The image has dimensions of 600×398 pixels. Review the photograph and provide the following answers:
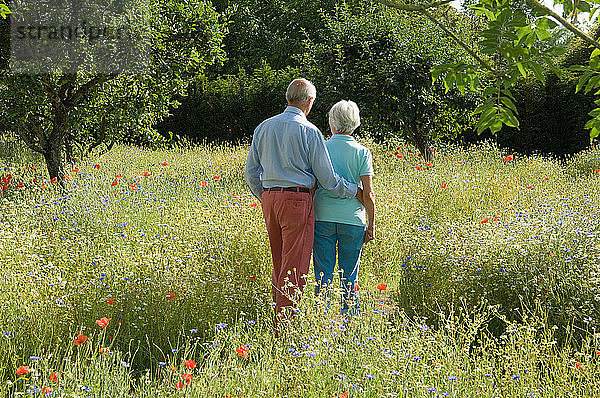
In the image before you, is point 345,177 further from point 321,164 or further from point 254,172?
point 254,172

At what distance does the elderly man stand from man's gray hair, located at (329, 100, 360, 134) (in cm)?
24

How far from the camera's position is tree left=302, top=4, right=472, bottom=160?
11273 mm

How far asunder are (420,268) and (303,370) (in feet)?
7.21

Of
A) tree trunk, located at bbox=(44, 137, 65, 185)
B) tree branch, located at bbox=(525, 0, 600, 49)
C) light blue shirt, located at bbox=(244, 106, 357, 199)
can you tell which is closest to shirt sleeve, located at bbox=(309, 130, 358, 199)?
light blue shirt, located at bbox=(244, 106, 357, 199)

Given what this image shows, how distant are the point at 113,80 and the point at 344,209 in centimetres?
555

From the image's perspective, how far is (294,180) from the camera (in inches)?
150

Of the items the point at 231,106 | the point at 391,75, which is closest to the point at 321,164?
the point at 391,75

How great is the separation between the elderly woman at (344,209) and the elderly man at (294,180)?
13 centimetres

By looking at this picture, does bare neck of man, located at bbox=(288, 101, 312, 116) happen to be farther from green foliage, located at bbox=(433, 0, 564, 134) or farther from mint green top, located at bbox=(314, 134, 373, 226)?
green foliage, located at bbox=(433, 0, 564, 134)

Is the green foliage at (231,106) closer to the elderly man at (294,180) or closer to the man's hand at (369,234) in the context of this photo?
the man's hand at (369,234)

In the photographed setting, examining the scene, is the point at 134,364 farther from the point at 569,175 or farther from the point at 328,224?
the point at 569,175

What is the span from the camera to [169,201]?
23.2 feet

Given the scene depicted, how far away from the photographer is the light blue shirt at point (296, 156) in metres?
3.80

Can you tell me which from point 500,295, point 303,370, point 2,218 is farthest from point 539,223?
point 2,218
